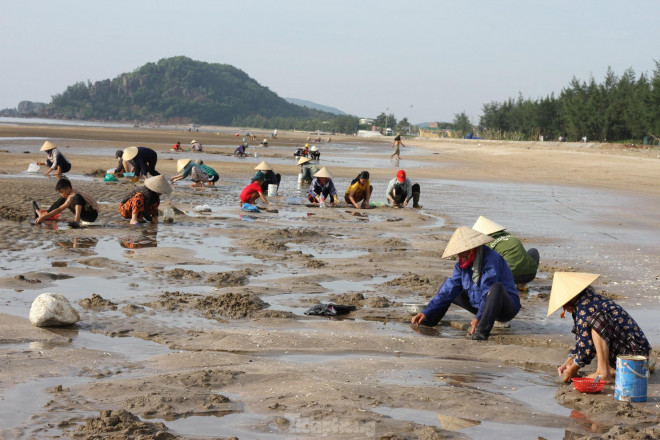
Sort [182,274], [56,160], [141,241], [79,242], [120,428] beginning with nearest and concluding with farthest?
[120,428] < [182,274] < [79,242] < [141,241] < [56,160]

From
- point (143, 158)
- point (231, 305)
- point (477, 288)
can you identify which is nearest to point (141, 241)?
point (231, 305)

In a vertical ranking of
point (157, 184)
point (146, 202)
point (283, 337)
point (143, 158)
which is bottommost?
point (283, 337)

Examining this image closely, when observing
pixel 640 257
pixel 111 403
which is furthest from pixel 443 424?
pixel 640 257

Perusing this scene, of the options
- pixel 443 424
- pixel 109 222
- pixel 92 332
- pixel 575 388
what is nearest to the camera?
pixel 443 424

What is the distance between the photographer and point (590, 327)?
591 centimetres

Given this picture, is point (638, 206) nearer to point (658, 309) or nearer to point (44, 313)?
point (658, 309)

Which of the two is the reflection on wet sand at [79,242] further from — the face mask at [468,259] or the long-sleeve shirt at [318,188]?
the long-sleeve shirt at [318,188]

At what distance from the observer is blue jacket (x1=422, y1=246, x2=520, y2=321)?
7441 millimetres

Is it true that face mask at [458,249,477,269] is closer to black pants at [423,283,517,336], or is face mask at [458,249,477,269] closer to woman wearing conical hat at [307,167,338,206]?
black pants at [423,283,517,336]

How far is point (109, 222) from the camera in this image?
1403 centimetres

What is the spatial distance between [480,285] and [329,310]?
1544 mm

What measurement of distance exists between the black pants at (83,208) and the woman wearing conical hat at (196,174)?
8.17 m

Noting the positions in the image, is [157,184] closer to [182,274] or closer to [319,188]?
[182,274]

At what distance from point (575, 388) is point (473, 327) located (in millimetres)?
1702
